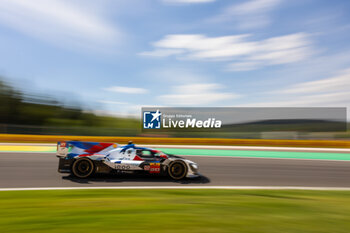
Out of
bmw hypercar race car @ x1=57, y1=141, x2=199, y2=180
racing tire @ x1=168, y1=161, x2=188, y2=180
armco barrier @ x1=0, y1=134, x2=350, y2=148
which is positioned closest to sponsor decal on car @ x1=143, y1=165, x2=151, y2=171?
bmw hypercar race car @ x1=57, y1=141, x2=199, y2=180

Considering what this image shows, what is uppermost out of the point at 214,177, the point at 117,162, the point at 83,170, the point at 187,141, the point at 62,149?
the point at 62,149

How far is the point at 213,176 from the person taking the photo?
29.8 ft

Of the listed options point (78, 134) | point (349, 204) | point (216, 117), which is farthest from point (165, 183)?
point (78, 134)

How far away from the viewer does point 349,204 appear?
5.80 meters

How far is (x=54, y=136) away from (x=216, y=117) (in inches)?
530

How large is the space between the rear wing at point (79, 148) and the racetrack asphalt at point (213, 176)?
0.82 metres

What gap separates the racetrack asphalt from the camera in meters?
7.69

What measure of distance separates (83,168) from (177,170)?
3060 millimetres

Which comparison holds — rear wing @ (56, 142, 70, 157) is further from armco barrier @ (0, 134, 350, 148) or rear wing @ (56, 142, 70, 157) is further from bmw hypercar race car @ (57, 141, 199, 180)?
armco barrier @ (0, 134, 350, 148)

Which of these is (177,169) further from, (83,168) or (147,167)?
(83,168)

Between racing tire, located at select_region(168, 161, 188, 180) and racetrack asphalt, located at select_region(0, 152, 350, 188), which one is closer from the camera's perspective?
racetrack asphalt, located at select_region(0, 152, 350, 188)

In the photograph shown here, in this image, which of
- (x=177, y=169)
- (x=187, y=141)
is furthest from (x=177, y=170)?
(x=187, y=141)

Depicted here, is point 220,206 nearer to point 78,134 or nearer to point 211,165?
point 211,165

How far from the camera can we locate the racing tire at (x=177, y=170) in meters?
8.12
